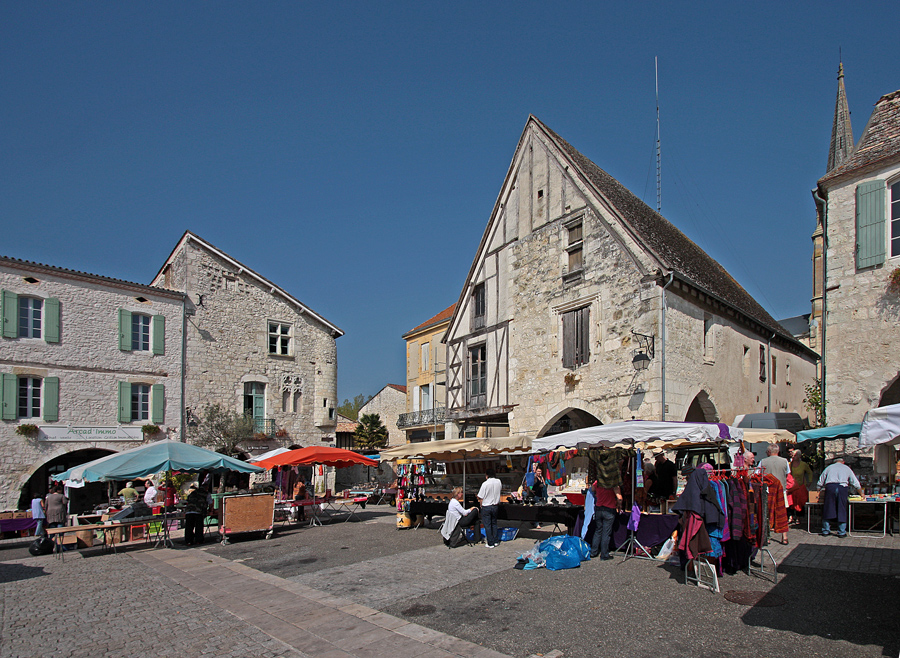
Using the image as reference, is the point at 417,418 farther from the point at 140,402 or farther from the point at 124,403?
the point at 124,403

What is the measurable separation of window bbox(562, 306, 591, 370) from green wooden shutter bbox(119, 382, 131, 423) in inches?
596

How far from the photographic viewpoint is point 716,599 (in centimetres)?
648

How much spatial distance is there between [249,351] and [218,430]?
3.75 metres

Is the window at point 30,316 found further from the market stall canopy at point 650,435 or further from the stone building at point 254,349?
the market stall canopy at point 650,435

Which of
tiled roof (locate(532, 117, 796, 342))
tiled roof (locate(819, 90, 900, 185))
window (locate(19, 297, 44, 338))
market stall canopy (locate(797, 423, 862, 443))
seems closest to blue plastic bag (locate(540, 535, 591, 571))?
market stall canopy (locate(797, 423, 862, 443))

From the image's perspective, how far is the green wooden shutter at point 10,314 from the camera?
19.2 metres

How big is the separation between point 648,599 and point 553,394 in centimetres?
1131

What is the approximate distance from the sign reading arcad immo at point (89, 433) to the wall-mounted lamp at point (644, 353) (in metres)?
17.0

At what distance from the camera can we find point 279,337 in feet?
87.9

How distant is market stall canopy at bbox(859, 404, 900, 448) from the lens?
589 centimetres

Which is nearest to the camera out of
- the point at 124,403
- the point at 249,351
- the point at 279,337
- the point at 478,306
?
the point at 124,403

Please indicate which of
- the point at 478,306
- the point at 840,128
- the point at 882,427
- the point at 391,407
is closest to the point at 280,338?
the point at 478,306

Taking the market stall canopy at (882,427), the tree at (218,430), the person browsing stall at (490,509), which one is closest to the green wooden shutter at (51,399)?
the tree at (218,430)

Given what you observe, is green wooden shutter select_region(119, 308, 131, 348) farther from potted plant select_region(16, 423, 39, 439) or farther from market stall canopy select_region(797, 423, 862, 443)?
market stall canopy select_region(797, 423, 862, 443)
